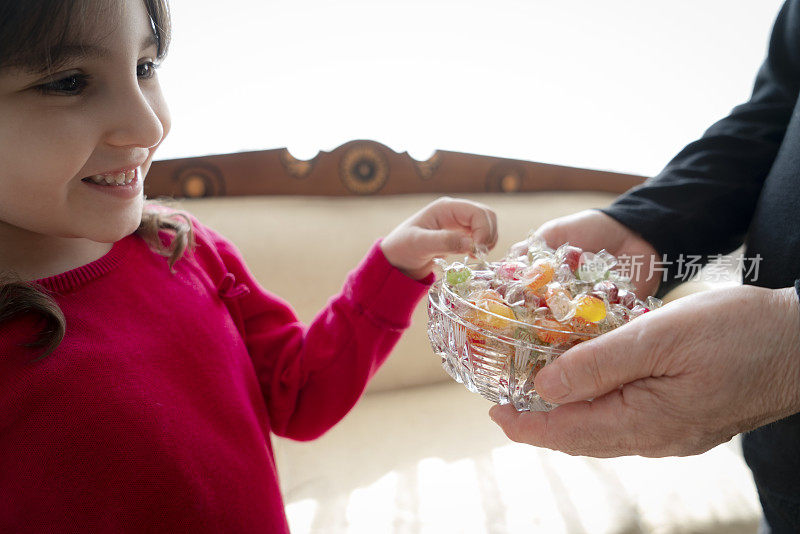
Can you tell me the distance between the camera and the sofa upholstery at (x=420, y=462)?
1.38 metres

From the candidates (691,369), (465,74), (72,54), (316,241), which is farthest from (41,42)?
(465,74)

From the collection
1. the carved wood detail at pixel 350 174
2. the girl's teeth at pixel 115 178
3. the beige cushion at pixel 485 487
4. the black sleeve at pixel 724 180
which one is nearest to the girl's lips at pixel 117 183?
the girl's teeth at pixel 115 178

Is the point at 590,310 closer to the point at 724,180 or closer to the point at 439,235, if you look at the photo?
the point at 439,235

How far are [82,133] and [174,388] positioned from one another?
32 centimetres

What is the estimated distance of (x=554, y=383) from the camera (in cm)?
62

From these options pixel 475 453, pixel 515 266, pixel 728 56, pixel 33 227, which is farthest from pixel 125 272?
pixel 728 56

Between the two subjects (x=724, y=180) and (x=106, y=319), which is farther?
(x=724, y=180)

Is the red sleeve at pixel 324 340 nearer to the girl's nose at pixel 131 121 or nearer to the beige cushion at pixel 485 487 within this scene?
the girl's nose at pixel 131 121

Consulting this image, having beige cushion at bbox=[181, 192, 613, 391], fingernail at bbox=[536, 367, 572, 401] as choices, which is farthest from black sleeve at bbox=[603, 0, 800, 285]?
beige cushion at bbox=[181, 192, 613, 391]

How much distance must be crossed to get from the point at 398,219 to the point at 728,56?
5.14 ft

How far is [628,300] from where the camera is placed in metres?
0.73

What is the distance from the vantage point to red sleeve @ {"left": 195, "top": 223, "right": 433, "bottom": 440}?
938 mm

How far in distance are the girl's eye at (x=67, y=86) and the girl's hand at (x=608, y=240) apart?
70 centimetres

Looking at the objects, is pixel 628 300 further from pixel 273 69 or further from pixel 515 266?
pixel 273 69
